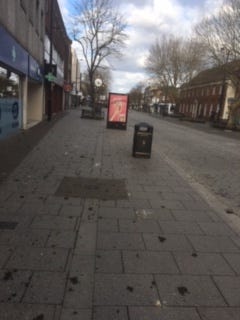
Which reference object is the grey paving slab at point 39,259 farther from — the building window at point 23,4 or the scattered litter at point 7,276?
the building window at point 23,4

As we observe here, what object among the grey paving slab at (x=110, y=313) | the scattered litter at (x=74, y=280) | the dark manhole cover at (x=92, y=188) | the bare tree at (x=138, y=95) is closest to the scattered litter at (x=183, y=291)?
the grey paving slab at (x=110, y=313)

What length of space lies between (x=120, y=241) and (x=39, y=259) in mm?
1024

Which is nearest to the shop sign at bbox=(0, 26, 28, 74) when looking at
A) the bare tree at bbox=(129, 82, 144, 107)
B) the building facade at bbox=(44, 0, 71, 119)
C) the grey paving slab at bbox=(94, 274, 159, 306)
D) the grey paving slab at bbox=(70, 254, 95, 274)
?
the building facade at bbox=(44, 0, 71, 119)

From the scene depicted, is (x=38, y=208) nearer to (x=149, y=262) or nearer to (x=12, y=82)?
(x=149, y=262)

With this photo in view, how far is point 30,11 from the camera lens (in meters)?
15.5

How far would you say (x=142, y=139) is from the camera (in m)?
9.91

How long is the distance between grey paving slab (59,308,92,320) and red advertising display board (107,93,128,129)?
59.5 ft

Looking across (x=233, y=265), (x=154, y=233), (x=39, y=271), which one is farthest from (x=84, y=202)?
(x=233, y=265)

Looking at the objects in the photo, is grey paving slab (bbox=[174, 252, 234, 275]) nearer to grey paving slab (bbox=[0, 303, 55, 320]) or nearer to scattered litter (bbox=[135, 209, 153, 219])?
scattered litter (bbox=[135, 209, 153, 219])

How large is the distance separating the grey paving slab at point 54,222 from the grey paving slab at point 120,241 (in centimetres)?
50

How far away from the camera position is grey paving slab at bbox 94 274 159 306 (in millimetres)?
2818

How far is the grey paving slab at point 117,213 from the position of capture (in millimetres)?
4836

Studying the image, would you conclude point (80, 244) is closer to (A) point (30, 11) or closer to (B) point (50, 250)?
(B) point (50, 250)

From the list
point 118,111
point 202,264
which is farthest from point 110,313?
point 118,111
